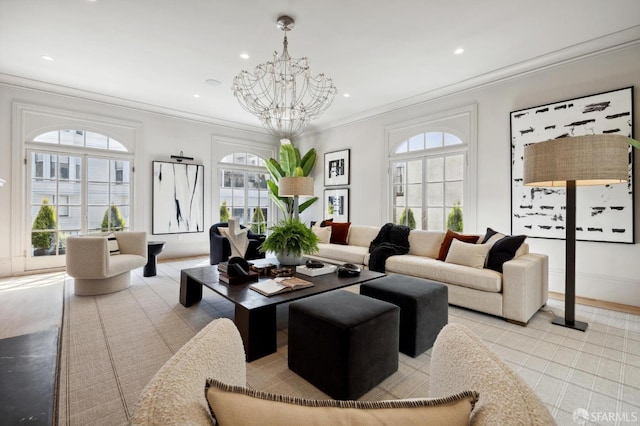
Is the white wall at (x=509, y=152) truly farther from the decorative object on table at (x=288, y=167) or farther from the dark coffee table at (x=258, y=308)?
the dark coffee table at (x=258, y=308)

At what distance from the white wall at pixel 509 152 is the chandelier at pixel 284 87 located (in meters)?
1.73

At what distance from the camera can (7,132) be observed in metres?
4.46

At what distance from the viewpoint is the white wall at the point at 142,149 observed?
447cm

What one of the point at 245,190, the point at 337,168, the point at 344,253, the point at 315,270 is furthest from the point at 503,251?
the point at 245,190

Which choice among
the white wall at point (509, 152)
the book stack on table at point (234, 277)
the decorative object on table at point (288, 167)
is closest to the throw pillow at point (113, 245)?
the book stack on table at point (234, 277)

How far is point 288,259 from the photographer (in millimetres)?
3346

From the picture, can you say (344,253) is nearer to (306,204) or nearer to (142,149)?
(306,204)

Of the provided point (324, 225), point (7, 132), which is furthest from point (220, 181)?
point (7, 132)

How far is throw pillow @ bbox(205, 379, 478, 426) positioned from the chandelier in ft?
9.70

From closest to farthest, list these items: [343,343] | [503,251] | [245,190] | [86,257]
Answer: [343,343] → [503,251] → [86,257] → [245,190]

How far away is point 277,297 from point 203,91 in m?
3.97

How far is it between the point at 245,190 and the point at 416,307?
5523mm

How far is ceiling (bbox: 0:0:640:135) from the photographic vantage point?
2.82m

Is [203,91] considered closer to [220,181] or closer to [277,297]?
[220,181]
